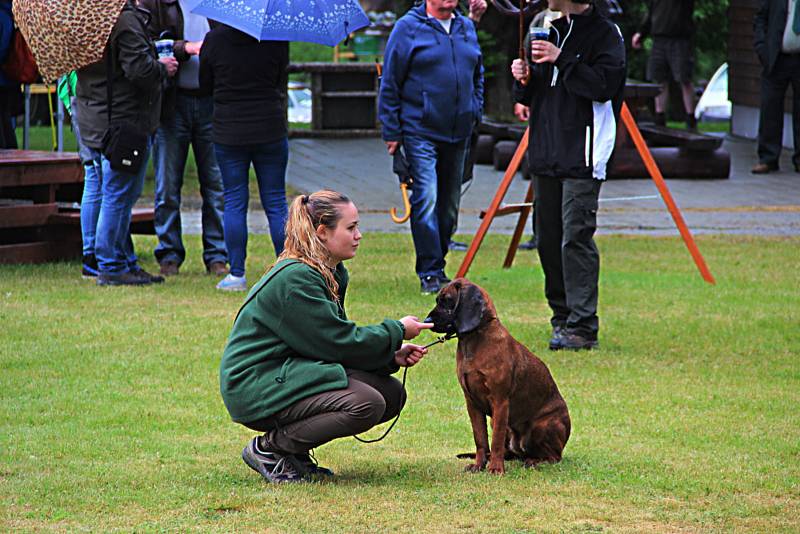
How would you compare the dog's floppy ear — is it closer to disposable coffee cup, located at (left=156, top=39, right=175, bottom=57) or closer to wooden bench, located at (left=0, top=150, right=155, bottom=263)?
disposable coffee cup, located at (left=156, top=39, right=175, bottom=57)

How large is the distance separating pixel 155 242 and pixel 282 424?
7482 mm

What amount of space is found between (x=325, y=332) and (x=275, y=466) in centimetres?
59

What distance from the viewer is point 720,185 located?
643 inches

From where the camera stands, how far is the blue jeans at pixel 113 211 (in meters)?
9.47

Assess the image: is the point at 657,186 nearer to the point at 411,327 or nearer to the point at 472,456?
the point at 472,456

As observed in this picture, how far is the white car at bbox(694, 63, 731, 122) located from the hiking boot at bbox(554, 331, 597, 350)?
24.1 m

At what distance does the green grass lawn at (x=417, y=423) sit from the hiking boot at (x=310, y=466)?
103 mm

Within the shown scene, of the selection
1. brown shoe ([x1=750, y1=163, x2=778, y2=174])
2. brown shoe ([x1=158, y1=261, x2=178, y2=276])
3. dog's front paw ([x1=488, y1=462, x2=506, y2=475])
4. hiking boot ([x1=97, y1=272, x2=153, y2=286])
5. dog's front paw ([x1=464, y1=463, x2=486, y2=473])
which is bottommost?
brown shoe ([x1=750, y1=163, x2=778, y2=174])

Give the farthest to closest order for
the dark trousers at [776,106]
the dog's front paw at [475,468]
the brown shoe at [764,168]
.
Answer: the brown shoe at [764,168]
the dark trousers at [776,106]
the dog's front paw at [475,468]

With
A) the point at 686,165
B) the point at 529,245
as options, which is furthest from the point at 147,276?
the point at 686,165

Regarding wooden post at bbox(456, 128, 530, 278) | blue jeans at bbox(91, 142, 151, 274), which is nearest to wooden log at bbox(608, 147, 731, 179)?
wooden post at bbox(456, 128, 530, 278)

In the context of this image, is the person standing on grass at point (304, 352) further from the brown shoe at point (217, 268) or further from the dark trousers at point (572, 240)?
the brown shoe at point (217, 268)

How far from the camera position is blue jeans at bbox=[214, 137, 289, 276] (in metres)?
9.37

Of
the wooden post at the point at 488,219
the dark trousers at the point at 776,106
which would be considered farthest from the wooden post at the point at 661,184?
the dark trousers at the point at 776,106
